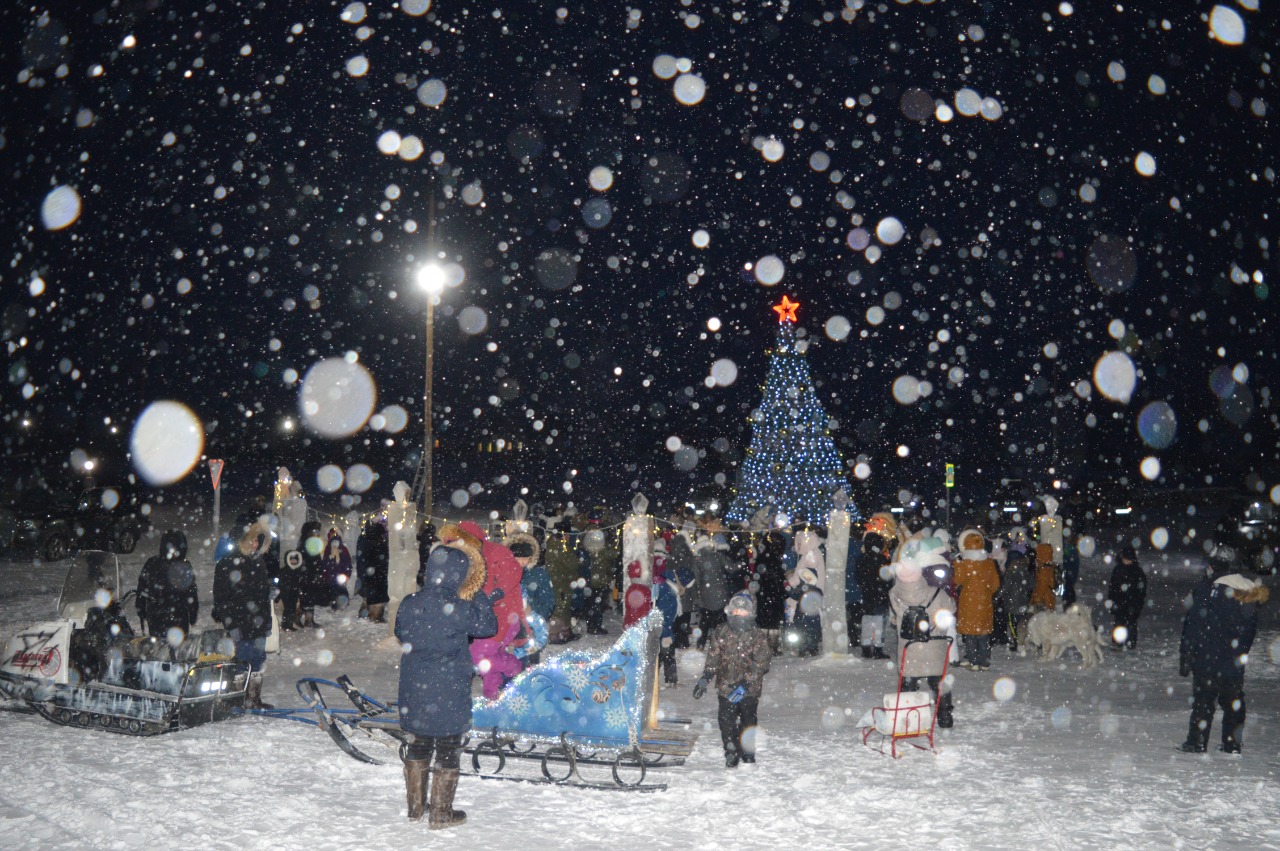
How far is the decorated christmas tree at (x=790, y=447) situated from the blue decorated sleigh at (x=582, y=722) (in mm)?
22470

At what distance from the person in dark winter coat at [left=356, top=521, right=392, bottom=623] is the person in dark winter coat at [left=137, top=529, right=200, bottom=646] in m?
5.69

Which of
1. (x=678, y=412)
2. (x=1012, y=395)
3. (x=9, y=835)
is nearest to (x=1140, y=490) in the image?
(x=1012, y=395)

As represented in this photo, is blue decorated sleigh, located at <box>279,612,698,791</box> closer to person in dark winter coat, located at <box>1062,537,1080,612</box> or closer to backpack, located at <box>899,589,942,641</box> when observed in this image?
backpack, located at <box>899,589,942,641</box>

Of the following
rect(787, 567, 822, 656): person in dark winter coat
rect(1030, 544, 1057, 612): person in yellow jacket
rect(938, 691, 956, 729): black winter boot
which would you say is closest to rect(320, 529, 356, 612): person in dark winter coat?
rect(787, 567, 822, 656): person in dark winter coat

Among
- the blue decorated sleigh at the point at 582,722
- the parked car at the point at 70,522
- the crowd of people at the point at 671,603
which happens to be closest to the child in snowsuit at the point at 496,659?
the crowd of people at the point at 671,603

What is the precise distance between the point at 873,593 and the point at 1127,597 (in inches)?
145

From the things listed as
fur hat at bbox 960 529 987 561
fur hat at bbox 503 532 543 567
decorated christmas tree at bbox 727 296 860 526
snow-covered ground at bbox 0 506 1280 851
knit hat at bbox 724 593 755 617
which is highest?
decorated christmas tree at bbox 727 296 860 526

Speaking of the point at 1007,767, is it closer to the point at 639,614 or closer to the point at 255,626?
the point at 639,614

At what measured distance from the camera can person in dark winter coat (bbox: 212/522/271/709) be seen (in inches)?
350

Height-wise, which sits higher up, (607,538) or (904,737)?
(607,538)

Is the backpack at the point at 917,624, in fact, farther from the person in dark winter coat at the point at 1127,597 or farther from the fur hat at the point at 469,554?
the person in dark winter coat at the point at 1127,597

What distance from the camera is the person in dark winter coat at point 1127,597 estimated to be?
13.0 meters

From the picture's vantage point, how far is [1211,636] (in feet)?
24.6

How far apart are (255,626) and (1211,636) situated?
27.1ft
